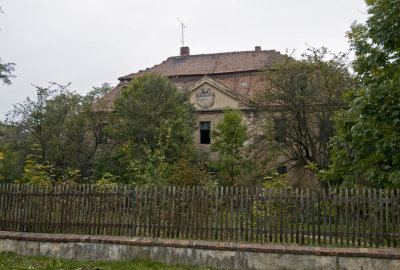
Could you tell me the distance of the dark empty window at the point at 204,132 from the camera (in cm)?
2211

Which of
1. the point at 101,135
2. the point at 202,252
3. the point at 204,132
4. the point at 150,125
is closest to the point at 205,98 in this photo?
the point at 204,132

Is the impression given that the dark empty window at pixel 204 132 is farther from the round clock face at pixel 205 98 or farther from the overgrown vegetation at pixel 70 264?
the overgrown vegetation at pixel 70 264

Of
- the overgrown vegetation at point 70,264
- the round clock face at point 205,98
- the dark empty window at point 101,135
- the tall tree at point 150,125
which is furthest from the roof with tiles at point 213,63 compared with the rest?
the overgrown vegetation at point 70,264

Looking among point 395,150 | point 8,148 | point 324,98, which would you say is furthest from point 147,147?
point 395,150

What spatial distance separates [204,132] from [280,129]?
636cm

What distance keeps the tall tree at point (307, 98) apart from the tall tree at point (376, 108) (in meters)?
5.14

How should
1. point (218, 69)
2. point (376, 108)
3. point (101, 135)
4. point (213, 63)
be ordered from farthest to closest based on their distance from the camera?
point (213, 63), point (218, 69), point (101, 135), point (376, 108)

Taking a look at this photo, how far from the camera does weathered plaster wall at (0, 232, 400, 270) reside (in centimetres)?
655

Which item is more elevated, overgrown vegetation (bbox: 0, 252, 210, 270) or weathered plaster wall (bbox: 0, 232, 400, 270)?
weathered plaster wall (bbox: 0, 232, 400, 270)

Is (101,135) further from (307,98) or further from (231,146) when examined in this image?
(307,98)

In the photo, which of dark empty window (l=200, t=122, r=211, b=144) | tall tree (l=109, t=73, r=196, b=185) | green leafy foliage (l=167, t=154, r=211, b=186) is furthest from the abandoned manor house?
green leafy foliage (l=167, t=154, r=211, b=186)

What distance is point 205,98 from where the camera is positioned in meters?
22.0

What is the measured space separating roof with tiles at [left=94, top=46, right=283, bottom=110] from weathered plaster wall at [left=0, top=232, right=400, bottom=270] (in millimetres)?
14187

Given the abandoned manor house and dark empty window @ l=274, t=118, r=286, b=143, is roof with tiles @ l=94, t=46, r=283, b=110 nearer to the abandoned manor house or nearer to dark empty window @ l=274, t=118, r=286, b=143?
the abandoned manor house
